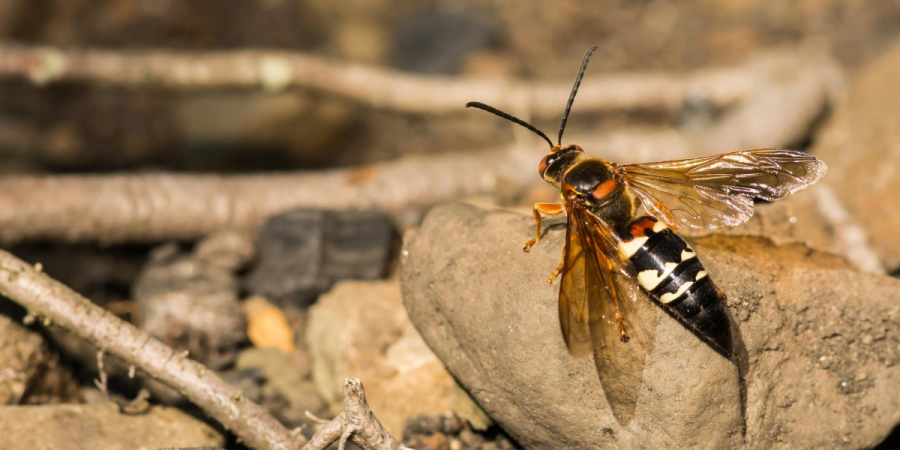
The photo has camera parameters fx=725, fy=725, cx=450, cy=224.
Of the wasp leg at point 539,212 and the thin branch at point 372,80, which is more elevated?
the thin branch at point 372,80

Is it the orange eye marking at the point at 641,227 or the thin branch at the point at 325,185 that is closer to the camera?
the orange eye marking at the point at 641,227

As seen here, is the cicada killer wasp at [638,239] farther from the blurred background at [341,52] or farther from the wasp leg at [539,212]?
the blurred background at [341,52]

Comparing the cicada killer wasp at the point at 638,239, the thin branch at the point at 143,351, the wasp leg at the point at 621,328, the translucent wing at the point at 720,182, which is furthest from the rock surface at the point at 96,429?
the translucent wing at the point at 720,182

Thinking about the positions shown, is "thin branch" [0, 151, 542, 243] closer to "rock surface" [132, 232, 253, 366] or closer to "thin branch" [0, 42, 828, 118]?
"rock surface" [132, 232, 253, 366]

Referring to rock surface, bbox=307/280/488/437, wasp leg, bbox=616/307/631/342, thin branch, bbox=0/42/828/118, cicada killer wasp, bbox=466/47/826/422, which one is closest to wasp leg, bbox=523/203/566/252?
cicada killer wasp, bbox=466/47/826/422

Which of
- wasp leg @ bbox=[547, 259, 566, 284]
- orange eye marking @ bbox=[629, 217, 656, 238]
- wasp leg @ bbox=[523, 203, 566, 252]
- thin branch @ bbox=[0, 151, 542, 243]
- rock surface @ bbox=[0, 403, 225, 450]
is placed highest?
orange eye marking @ bbox=[629, 217, 656, 238]

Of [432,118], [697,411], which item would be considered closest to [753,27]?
[432,118]

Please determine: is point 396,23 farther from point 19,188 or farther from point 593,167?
point 593,167
